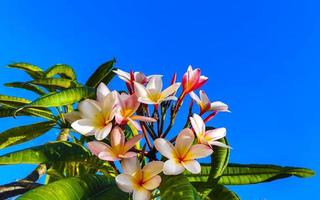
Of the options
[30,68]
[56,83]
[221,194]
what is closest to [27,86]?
[30,68]

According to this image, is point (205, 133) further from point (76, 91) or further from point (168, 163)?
point (76, 91)

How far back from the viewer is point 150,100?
1414mm

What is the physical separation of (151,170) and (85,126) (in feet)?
0.68

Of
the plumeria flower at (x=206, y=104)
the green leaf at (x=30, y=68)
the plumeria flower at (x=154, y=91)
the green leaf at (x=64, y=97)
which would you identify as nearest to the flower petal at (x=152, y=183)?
the plumeria flower at (x=154, y=91)

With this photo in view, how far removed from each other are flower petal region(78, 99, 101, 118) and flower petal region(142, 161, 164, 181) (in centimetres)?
20

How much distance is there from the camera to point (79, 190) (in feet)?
4.00

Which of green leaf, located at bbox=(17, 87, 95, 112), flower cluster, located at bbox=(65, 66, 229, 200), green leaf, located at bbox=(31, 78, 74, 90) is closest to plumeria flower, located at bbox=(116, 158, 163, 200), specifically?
flower cluster, located at bbox=(65, 66, 229, 200)

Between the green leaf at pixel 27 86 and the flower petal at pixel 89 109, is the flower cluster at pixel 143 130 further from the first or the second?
the green leaf at pixel 27 86

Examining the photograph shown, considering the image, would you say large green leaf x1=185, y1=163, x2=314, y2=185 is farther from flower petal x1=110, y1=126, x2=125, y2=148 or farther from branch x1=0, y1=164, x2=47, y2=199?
branch x1=0, y1=164, x2=47, y2=199

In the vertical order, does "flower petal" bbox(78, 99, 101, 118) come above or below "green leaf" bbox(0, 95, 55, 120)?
below

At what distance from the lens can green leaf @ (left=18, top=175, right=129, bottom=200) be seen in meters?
1.08

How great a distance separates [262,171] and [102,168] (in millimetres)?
503

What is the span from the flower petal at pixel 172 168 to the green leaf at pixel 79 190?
152 mm

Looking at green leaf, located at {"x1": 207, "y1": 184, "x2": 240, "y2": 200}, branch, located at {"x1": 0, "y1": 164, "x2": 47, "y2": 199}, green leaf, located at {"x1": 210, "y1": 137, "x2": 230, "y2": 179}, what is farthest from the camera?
branch, located at {"x1": 0, "y1": 164, "x2": 47, "y2": 199}
